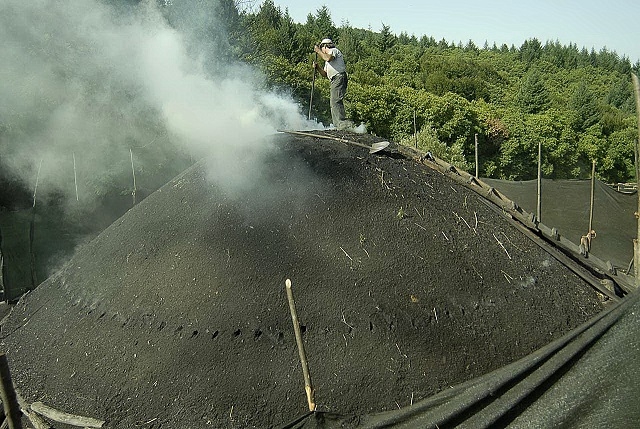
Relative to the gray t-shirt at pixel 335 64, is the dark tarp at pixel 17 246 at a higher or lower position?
lower

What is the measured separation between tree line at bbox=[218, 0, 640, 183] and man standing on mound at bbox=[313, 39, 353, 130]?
20.9ft

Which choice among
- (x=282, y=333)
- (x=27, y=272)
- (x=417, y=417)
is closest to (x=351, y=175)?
(x=282, y=333)

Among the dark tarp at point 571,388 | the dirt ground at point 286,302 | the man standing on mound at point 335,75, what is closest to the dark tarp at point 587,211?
the man standing on mound at point 335,75

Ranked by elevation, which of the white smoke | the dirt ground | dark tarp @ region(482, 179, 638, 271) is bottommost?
dark tarp @ region(482, 179, 638, 271)

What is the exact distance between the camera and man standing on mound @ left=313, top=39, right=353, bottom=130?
25.4ft

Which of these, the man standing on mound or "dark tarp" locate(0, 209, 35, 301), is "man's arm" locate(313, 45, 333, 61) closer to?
the man standing on mound

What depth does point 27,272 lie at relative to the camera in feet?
34.0

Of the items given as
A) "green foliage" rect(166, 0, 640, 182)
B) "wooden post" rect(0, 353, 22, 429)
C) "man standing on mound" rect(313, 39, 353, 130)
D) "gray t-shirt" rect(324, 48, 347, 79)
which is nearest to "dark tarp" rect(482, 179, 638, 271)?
"green foliage" rect(166, 0, 640, 182)

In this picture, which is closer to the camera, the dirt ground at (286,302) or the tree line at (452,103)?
the dirt ground at (286,302)

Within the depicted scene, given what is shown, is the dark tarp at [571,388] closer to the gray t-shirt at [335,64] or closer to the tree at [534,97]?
the gray t-shirt at [335,64]

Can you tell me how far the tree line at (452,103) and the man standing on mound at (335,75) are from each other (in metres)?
6.36

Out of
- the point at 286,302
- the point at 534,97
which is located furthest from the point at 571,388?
the point at 534,97

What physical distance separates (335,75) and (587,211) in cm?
643

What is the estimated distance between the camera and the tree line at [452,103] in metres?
17.5
